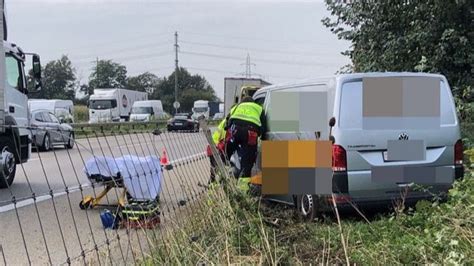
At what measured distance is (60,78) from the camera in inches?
3895

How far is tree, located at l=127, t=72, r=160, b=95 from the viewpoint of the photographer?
11231cm

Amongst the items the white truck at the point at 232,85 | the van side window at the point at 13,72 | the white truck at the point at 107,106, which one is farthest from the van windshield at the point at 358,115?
the white truck at the point at 107,106

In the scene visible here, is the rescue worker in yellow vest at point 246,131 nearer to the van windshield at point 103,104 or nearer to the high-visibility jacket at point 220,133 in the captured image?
the high-visibility jacket at point 220,133

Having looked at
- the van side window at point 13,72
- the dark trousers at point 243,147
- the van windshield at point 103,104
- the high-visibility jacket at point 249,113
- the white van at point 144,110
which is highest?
the van side window at point 13,72

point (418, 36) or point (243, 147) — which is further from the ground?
point (418, 36)

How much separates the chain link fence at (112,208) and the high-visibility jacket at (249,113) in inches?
33.6

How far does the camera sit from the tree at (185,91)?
100 metres

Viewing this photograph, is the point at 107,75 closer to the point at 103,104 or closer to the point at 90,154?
the point at 103,104

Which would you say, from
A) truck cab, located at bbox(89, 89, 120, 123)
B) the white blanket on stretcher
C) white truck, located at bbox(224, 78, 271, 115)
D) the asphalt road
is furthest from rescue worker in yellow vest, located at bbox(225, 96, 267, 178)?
truck cab, located at bbox(89, 89, 120, 123)

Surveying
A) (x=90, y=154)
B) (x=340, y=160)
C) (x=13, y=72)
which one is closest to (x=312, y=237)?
(x=340, y=160)

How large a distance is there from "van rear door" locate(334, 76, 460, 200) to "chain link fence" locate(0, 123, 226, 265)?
59.2 inches

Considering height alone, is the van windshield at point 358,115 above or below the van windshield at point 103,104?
above

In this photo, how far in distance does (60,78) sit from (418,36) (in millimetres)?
92976

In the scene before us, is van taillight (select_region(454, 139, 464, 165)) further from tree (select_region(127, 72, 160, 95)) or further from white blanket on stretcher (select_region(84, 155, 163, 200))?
tree (select_region(127, 72, 160, 95))
